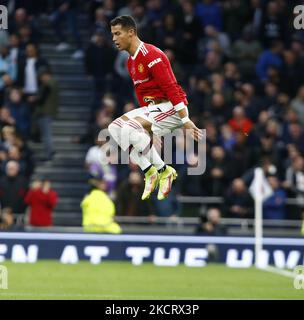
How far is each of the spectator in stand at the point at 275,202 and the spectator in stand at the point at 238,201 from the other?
34 centimetres

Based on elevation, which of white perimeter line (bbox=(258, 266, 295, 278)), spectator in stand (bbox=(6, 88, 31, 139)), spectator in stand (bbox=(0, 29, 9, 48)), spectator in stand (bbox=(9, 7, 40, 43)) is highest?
spectator in stand (bbox=(9, 7, 40, 43))

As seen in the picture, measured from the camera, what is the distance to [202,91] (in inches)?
1015

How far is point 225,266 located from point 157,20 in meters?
7.08

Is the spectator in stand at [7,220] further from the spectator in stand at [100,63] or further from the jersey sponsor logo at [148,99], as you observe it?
the jersey sponsor logo at [148,99]

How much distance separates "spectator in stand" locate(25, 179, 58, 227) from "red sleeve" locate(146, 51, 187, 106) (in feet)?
28.5

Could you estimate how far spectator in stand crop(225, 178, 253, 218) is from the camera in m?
Answer: 24.1

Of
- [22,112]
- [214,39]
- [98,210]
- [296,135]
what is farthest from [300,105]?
[22,112]

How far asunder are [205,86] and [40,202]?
4.45 metres

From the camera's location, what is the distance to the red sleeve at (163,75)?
15188mm

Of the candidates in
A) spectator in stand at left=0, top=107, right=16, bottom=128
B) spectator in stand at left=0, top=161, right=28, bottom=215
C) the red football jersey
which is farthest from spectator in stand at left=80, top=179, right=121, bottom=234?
the red football jersey

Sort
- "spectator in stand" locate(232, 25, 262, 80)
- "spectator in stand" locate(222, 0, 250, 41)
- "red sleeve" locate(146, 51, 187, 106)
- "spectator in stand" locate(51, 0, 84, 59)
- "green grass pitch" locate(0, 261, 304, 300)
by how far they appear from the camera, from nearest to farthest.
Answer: "red sleeve" locate(146, 51, 187, 106) → "green grass pitch" locate(0, 261, 304, 300) → "spectator in stand" locate(232, 25, 262, 80) → "spectator in stand" locate(222, 0, 250, 41) → "spectator in stand" locate(51, 0, 84, 59)

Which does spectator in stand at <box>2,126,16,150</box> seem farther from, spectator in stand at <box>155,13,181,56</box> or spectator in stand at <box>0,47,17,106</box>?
spectator in stand at <box>155,13,181,56</box>

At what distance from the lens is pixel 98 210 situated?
2302cm

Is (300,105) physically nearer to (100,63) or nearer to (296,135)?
(296,135)
